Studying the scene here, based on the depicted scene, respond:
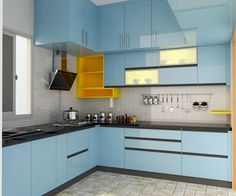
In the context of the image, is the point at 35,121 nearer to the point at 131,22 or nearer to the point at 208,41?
the point at 131,22

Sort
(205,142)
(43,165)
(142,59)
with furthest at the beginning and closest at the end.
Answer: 1. (142,59)
2. (205,142)
3. (43,165)

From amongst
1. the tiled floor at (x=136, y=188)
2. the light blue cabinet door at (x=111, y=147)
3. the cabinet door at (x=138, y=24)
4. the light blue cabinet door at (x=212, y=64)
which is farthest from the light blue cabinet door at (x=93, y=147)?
the light blue cabinet door at (x=212, y=64)

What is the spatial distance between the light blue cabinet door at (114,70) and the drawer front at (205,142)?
142 centimetres

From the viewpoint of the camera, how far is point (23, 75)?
3414mm

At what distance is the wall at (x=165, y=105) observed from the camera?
374cm

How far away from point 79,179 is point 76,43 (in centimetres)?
200

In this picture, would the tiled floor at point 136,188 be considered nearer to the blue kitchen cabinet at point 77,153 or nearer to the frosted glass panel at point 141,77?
the blue kitchen cabinet at point 77,153

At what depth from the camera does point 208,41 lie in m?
3.35

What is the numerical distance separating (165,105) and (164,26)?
132 centimetres

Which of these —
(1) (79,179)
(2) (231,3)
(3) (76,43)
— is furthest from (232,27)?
(1) (79,179)

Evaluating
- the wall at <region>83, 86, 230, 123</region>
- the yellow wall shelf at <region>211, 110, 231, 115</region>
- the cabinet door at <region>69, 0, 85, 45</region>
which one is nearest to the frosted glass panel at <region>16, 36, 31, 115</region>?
the cabinet door at <region>69, 0, 85, 45</region>

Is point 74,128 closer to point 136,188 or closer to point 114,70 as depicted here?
point 136,188

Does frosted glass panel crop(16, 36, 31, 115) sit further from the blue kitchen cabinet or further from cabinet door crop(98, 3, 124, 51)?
cabinet door crop(98, 3, 124, 51)

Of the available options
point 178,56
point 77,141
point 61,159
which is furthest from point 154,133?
point 61,159
